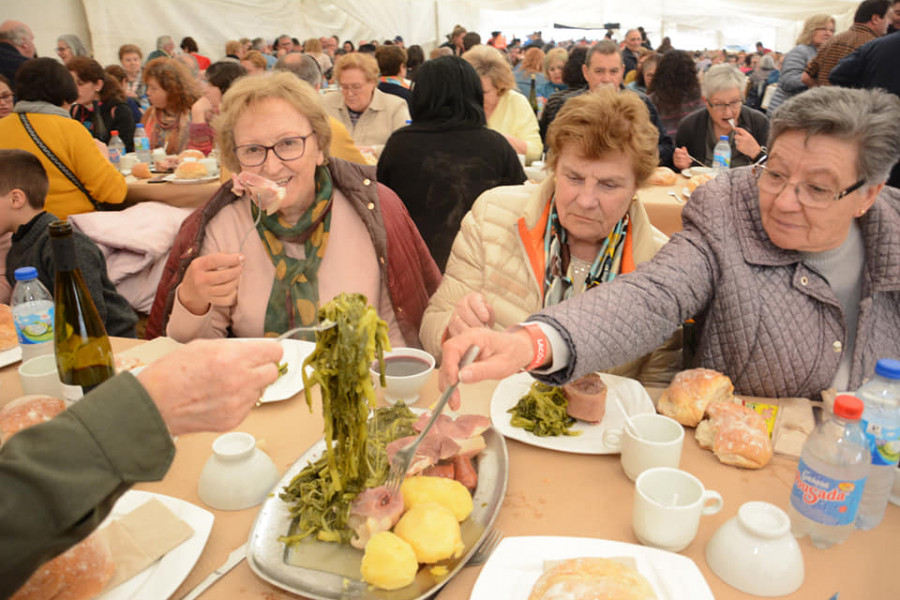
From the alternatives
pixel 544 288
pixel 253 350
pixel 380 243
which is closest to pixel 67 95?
pixel 380 243

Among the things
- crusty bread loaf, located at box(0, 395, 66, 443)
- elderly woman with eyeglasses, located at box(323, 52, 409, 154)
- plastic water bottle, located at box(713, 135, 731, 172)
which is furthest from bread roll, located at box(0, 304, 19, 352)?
plastic water bottle, located at box(713, 135, 731, 172)

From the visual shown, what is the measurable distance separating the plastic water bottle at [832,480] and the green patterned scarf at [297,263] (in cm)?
182

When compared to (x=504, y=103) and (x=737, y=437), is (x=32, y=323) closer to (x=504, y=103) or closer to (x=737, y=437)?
(x=737, y=437)

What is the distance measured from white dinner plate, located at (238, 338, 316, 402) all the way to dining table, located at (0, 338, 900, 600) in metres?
0.03

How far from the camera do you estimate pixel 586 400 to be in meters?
1.64

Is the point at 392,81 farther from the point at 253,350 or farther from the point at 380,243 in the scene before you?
the point at 253,350

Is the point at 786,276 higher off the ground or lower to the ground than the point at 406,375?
higher

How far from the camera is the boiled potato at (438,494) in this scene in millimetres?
1293

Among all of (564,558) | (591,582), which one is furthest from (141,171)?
(591,582)

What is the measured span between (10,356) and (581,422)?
197 cm

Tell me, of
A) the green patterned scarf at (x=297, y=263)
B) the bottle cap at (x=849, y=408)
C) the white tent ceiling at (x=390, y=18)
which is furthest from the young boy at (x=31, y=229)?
the white tent ceiling at (x=390, y=18)

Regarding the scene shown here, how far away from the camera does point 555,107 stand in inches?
225

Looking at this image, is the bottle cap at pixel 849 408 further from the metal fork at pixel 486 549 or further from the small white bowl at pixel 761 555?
the metal fork at pixel 486 549

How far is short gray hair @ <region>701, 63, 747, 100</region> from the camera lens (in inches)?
190
